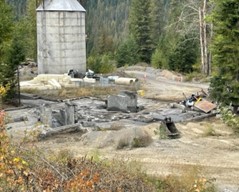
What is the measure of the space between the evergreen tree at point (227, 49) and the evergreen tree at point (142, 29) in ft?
143

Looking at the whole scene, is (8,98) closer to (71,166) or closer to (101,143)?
(101,143)

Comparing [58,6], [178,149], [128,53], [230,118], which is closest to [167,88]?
[58,6]

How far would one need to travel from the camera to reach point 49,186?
6.27m

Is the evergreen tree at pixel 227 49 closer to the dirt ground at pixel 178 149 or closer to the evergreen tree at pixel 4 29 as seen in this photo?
the dirt ground at pixel 178 149

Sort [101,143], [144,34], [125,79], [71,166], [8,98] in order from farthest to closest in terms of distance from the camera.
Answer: [144,34]
[125,79]
[8,98]
[101,143]
[71,166]

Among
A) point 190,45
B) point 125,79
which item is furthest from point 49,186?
point 190,45

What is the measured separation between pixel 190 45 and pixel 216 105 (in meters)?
19.9

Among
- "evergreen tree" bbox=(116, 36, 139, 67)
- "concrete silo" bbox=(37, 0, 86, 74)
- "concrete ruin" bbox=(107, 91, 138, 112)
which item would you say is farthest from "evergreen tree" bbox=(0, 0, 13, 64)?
"evergreen tree" bbox=(116, 36, 139, 67)

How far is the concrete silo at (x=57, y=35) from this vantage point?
3825 centimetres

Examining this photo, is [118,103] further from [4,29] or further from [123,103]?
[4,29]

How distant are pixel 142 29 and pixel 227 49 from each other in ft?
147

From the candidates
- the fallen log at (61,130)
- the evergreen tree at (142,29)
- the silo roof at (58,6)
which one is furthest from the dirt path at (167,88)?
the evergreen tree at (142,29)

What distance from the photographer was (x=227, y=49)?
2231 centimetres

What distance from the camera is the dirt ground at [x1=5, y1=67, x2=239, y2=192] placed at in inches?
541
